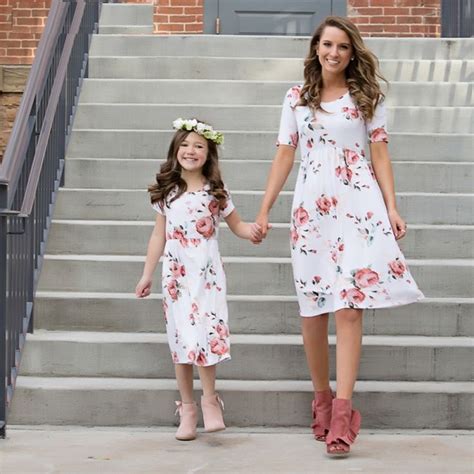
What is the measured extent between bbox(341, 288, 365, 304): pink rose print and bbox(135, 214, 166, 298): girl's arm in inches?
35.5

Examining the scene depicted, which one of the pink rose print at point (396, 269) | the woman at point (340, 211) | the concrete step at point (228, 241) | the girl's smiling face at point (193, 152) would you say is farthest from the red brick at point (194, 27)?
the pink rose print at point (396, 269)

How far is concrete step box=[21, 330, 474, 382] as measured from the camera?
18.5 feet

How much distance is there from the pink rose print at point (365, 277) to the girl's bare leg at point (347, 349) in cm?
11

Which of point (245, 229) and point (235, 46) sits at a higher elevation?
point (235, 46)

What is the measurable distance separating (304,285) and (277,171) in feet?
1.65

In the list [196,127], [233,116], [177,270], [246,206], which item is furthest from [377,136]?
[233,116]

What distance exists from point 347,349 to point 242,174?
7.80 feet

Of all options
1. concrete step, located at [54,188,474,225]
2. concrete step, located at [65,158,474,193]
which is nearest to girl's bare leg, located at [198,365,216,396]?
concrete step, located at [54,188,474,225]

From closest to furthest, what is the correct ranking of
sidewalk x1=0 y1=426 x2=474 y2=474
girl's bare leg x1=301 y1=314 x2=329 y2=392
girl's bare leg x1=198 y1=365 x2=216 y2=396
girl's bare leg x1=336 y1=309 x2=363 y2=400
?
sidewalk x1=0 y1=426 x2=474 y2=474
girl's bare leg x1=336 y1=309 x2=363 y2=400
girl's bare leg x1=301 y1=314 x2=329 y2=392
girl's bare leg x1=198 y1=365 x2=216 y2=396

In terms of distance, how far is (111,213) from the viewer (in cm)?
677

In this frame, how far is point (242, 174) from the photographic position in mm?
7055

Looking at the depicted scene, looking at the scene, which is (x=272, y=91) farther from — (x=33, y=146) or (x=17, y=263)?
(x=17, y=263)

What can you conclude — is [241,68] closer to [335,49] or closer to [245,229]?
[245,229]

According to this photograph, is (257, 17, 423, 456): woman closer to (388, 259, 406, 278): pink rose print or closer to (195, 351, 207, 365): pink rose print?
(388, 259, 406, 278): pink rose print
